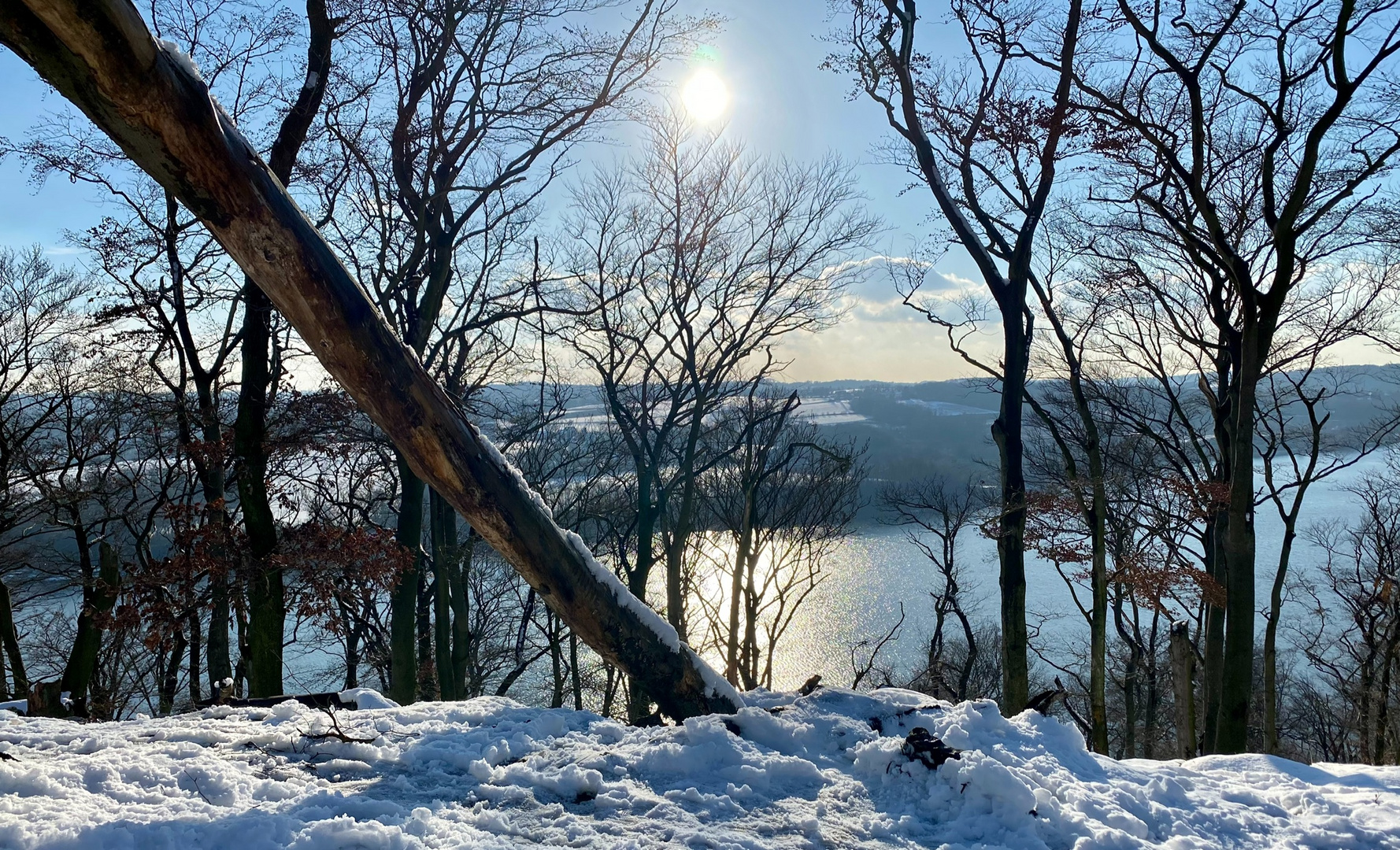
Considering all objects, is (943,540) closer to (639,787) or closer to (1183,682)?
(1183,682)

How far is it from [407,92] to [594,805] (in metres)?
8.47

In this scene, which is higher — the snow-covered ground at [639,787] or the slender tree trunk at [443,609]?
the snow-covered ground at [639,787]

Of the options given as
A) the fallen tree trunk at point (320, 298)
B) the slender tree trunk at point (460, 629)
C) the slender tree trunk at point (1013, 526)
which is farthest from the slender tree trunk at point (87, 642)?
the slender tree trunk at point (1013, 526)

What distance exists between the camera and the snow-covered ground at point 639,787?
224 cm

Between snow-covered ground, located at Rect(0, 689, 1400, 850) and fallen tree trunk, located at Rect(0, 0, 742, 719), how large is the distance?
2.44ft

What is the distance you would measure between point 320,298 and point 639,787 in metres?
2.61

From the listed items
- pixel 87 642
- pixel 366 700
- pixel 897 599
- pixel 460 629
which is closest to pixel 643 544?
pixel 460 629

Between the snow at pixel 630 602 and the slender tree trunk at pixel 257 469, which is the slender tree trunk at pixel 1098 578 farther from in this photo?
the slender tree trunk at pixel 257 469

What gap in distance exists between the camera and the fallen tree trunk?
9.34ft

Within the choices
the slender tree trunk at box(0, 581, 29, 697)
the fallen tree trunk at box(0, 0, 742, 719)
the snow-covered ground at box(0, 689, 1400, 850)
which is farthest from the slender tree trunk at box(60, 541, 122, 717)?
the fallen tree trunk at box(0, 0, 742, 719)

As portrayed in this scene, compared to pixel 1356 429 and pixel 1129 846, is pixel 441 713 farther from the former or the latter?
pixel 1356 429

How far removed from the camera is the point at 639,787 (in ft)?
9.08

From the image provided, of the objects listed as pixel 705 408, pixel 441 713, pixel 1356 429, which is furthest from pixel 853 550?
pixel 441 713

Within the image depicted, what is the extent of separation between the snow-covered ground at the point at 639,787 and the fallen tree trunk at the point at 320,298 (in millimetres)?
744
